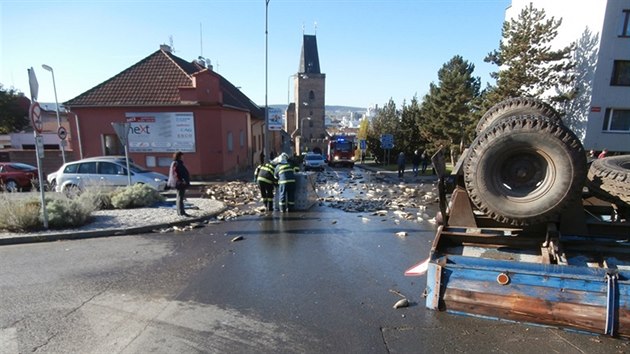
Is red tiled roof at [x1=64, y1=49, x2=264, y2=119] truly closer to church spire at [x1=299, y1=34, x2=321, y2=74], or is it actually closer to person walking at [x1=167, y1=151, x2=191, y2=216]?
person walking at [x1=167, y1=151, x2=191, y2=216]

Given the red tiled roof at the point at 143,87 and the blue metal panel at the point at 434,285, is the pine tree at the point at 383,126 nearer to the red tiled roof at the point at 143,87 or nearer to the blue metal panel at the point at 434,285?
the red tiled roof at the point at 143,87

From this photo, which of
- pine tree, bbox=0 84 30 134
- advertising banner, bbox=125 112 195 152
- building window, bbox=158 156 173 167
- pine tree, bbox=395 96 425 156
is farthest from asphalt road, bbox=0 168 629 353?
pine tree, bbox=0 84 30 134

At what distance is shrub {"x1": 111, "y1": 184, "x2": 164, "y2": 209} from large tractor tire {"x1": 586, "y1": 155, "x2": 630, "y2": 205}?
36.4 feet

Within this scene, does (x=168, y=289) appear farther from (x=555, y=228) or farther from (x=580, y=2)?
(x=580, y=2)

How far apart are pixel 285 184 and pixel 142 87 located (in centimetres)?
1318

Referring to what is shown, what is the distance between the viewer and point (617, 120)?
21672 mm

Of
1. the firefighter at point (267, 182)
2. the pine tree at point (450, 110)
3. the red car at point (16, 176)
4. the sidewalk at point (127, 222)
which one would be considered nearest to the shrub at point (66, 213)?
the sidewalk at point (127, 222)

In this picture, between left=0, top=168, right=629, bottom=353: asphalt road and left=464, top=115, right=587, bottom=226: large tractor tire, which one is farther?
left=0, top=168, right=629, bottom=353: asphalt road

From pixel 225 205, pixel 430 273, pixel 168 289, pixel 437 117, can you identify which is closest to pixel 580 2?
pixel 437 117

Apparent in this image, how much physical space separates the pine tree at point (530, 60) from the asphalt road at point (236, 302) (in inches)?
701

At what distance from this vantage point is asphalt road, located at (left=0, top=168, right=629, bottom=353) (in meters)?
3.58

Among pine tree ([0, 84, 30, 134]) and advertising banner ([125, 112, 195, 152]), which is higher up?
pine tree ([0, 84, 30, 134])

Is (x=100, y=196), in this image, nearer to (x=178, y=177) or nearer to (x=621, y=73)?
(x=178, y=177)

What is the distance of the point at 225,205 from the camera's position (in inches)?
453
